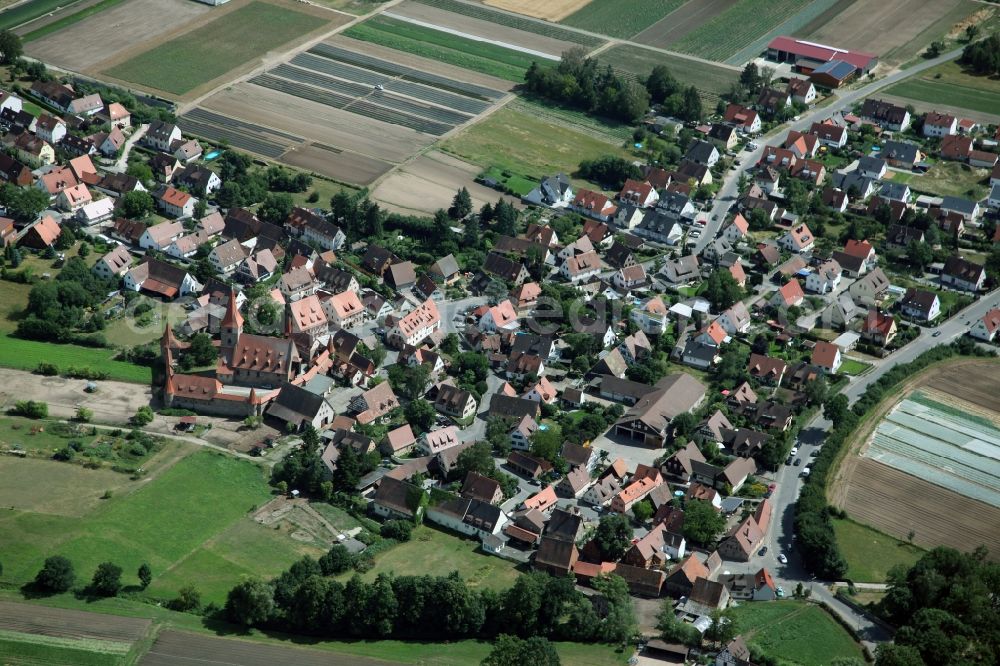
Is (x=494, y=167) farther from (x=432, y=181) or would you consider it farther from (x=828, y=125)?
(x=828, y=125)

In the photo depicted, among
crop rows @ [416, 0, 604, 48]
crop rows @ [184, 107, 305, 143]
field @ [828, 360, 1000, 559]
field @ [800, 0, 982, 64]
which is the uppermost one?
field @ [800, 0, 982, 64]

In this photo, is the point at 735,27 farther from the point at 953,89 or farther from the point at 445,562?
the point at 445,562

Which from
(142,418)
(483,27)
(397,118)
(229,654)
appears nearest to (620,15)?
(483,27)

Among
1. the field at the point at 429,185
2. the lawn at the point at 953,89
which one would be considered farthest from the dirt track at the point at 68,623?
the lawn at the point at 953,89

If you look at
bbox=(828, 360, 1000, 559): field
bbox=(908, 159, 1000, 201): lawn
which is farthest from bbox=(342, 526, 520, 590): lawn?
bbox=(908, 159, 1000, 201): lawn

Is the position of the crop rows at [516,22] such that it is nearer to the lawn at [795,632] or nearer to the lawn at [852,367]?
the lawn at [852,367]

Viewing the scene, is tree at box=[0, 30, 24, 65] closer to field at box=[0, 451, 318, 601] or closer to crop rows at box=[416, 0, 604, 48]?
crop rows at box=[416, 0, 604, 48]
